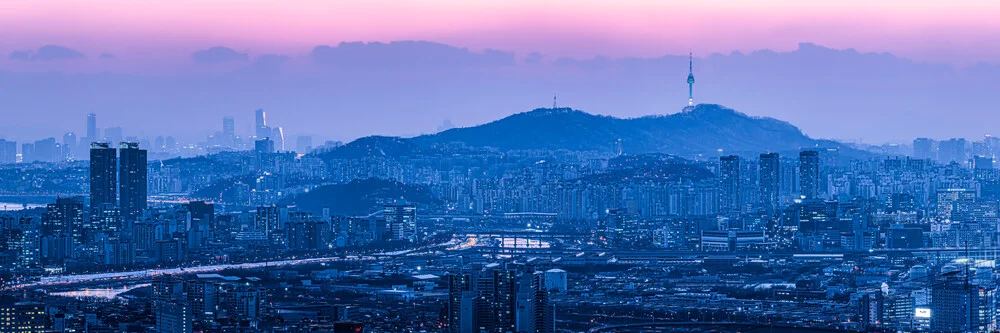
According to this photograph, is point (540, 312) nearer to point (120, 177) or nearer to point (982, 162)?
point (120, 177)

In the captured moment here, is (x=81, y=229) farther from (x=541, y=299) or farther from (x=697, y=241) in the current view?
(x=541, y=299)

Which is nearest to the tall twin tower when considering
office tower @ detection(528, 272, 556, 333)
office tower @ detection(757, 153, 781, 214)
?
office tower @ detection(757, 153, 781, 214)

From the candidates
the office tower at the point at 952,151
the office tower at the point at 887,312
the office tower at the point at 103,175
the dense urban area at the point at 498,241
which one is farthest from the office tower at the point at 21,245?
the office tower at the point at 952,151

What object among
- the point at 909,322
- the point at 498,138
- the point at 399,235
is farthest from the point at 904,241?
the point at 498,138

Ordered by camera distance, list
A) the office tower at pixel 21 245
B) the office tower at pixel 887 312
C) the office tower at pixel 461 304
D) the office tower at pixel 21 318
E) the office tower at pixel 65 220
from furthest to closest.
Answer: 1. the office tower at pixel 65 220
2. the office tower at pixel 21 245
3. the office tower at pixel 887 312
4. the office tower at pixel 461 304
5. the office tower at pixel 21 318

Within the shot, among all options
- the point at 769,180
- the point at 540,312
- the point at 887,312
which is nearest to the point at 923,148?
the point at 769,180

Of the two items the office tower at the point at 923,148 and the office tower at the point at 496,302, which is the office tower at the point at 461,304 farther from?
the office tower at the point at 923,148

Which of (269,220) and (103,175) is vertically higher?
(103,175)
